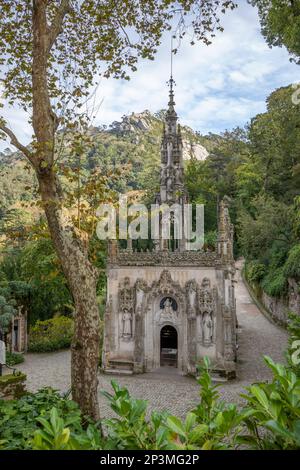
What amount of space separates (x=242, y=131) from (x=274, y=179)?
95.3ft

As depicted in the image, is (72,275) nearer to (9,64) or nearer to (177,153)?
(9,64)

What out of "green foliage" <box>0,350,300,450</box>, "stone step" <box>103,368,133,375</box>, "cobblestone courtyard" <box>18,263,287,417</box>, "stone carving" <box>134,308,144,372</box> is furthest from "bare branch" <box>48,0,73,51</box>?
"stone step" <box>103,368,133,375</box>

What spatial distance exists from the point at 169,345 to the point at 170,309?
202cm

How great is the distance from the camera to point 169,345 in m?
18.6

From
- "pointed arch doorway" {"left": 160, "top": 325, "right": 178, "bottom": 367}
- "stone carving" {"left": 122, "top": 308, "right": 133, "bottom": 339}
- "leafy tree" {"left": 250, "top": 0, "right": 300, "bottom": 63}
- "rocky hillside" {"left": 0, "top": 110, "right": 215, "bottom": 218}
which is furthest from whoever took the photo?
"rocky hillside" {"left": 0, "top": 110, "right": 215, "bottom": 218}

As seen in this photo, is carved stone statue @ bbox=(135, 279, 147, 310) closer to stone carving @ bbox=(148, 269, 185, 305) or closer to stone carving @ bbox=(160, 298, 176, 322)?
stone carving @ bbox=(148, 269, 185, 305)

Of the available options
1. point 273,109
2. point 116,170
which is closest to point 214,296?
point 116,170

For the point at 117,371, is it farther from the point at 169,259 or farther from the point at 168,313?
the point at 169,259

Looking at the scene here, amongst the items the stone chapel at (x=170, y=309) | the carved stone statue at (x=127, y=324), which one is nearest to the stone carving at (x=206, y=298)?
the stone chapel at (x=170, y=309)

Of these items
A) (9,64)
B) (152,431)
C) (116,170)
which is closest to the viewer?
(152,431)

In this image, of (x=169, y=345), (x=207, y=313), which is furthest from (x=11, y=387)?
(x=169, y=345)

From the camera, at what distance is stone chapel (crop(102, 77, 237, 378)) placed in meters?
17.2

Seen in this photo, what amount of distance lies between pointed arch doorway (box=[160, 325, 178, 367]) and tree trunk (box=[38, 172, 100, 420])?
40.1 ft
